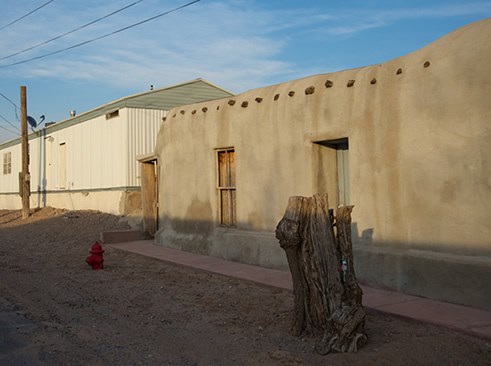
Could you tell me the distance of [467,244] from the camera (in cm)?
658

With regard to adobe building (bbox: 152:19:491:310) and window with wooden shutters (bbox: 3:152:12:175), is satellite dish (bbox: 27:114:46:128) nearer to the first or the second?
window with wooden shutters (bbox: 3:152:12:175)

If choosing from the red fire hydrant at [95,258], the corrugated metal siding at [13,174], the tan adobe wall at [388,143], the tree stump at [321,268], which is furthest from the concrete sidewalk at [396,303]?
the corrugated metal siding at [13,174]

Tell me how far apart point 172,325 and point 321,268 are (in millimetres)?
2181

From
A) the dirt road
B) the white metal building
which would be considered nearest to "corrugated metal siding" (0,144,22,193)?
the white metal building

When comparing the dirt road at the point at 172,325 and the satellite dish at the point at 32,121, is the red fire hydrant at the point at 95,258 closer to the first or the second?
the dirt road at the point at 172,325

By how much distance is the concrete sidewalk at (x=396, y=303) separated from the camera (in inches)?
223

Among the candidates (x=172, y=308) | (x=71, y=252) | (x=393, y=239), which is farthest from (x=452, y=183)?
(x=71, y=252)

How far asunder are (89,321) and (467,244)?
16.0ft

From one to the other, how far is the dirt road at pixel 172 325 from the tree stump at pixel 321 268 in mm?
276

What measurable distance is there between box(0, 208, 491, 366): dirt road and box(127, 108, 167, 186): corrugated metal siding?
7.42 m

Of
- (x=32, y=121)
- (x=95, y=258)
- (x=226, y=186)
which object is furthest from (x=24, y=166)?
(x=226, y=186)

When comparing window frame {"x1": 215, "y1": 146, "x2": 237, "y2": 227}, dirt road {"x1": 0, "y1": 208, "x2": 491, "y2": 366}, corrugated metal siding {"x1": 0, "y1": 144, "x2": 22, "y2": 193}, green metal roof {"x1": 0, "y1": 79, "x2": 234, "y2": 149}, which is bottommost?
dirt road {"x1": 0, "y1": 208, "x2": 491, "y2": 366}

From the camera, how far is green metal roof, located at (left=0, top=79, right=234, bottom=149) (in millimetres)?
18578

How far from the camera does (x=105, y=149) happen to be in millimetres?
19297
